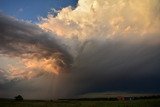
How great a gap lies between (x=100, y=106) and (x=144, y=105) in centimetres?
1587

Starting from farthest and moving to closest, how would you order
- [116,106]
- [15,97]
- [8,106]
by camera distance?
[15,97]
[8,106]
[116,106]

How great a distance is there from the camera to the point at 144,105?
102938 mm

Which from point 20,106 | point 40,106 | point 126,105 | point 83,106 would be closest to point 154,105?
point 126,105

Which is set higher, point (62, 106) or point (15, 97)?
point (15, 97)

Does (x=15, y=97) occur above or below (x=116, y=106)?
above

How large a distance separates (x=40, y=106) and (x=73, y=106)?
1279 centimetres

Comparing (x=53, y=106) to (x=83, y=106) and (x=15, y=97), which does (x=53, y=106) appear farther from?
(x=15, y=97)

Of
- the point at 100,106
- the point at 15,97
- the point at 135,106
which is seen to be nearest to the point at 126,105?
the point at 135,106

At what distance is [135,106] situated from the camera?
98.6 meters

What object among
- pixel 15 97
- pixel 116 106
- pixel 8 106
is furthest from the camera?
pixel 15 97

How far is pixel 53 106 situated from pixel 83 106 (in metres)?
10.6

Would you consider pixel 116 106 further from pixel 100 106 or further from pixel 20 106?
pixel 20 106

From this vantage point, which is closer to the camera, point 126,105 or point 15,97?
point 126,105

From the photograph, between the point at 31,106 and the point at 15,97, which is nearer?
the point at 31,106
